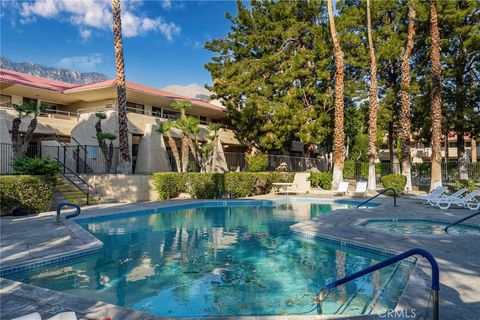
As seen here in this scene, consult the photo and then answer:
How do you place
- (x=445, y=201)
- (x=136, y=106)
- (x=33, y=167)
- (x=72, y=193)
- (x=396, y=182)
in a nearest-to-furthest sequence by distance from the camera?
1. (x=445, y=201)
2. (x=33, y=167)
3. (x=72, y=193)
4. (x=396, y=182)
5. (x=136, y=106)

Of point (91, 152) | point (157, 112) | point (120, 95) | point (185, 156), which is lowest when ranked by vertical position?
point (185, 156)

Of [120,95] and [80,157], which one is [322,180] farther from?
[80,157]

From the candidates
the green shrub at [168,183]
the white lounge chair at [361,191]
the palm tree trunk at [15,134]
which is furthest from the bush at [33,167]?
the white lounge chair at [361,191]

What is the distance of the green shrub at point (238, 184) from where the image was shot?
21.2 metres

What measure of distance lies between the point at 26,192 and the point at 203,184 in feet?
29.4

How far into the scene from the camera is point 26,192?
554 inches

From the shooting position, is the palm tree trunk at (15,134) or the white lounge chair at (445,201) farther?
the palm tree trunk at (15,134)

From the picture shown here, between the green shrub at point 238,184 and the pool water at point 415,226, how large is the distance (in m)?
10.2

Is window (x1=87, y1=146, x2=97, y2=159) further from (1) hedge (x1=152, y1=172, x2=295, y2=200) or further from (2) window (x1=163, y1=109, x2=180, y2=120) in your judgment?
(2) window (x1=163, y1=109, x2=180, y2=120)

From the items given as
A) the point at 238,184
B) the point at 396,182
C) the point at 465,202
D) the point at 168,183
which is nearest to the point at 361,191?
the point at 396,182

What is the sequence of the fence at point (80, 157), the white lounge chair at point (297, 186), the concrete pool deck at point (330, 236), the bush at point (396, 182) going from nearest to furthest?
1. the concrete pool deck at point (330, 236)
2. the bush at point (396, 182)
3. the fence at point (80, 157)
4. the white lounge chair at point (297, 186)

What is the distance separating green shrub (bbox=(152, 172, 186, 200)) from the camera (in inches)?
772

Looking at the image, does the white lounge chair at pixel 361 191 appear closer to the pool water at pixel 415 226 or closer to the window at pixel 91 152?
the pool water at pixel 415 226

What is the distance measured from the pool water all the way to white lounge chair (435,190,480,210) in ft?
11.3
